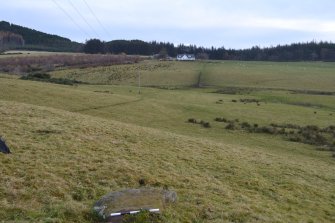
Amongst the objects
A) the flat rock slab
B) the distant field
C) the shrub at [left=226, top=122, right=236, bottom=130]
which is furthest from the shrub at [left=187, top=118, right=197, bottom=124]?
the distant field

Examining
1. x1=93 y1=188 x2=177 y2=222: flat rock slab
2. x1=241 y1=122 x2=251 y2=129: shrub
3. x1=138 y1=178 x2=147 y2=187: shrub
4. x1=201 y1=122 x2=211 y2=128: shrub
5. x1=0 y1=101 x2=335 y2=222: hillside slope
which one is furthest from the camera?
x1=241 y1=122 x2=251 y2=129: shrub

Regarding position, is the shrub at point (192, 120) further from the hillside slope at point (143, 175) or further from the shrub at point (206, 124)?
the hillside slope at point (143, 175)

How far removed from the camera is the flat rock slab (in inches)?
511

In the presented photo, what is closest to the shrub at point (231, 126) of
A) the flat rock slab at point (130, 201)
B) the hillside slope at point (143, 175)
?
the hillside slope at point (143, 175)

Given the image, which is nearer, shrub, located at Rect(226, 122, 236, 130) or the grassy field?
the grassy field

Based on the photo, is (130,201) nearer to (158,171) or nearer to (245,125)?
(158,171)

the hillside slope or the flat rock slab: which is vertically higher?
the flat rock slab

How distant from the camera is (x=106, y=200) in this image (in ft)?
45.4

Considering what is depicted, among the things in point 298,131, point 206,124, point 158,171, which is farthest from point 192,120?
point 158,171

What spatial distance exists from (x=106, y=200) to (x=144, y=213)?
1.56 m

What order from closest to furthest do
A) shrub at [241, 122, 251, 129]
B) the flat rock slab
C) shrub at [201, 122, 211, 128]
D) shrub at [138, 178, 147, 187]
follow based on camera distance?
the flat rock slab
shrub at [138, 178, 147, 187]
shrub at [201, 122, 211, 128]
shrub at [241, 122, 251, 129]

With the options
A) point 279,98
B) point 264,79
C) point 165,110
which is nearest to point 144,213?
point 165,110

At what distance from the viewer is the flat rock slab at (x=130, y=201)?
13.0m

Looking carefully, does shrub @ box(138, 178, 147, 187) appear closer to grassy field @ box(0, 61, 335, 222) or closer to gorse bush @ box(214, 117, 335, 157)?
grassy field @ box(0, 61, 335, 222)
